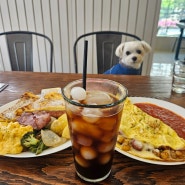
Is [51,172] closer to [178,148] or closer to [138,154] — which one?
Result: [138,154]

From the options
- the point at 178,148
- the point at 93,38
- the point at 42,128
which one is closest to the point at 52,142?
the point at 42,128

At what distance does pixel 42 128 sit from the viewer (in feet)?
2.00

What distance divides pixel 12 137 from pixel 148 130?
0.40 metres

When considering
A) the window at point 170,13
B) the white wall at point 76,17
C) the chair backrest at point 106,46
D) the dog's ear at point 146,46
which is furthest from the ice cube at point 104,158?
the window at point 170,13

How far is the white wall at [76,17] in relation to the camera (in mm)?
1975

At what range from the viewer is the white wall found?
77.7 inches

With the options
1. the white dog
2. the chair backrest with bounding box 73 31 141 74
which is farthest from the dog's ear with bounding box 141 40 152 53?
the chair backrest with bounding box 73 31 141 74

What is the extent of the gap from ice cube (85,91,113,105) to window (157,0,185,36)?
3.77m

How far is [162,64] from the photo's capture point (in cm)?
377

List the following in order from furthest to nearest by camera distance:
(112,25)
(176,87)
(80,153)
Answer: (112,25)
(176,87)
(80,153)

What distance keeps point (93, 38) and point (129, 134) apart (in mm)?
1692

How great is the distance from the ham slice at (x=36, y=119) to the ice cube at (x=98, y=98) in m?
0.20

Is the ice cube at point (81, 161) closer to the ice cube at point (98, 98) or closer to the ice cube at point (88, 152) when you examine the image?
the ice cube at point (88, 152)

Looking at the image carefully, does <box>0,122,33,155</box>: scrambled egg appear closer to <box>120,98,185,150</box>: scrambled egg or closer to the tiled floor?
<box>120,98,185,150</box>: scrambled egg
